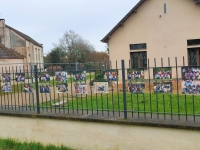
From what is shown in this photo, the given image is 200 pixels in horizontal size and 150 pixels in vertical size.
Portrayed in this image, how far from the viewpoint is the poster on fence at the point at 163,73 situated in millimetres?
4531

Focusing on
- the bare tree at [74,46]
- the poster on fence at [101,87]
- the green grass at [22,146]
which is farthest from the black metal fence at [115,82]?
the bare tree at [74,46]

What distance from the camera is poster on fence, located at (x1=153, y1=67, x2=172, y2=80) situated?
4.53 m

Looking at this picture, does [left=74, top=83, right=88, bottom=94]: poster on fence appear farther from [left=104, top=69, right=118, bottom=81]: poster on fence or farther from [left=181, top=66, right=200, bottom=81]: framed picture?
[left=181, top=66, right=200, bottom=81]: framed picture

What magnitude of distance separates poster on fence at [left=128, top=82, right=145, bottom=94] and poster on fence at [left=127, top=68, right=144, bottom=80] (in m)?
0.12

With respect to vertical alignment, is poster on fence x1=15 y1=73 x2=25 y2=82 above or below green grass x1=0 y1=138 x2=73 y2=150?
above

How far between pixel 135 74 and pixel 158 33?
10766 millimetres

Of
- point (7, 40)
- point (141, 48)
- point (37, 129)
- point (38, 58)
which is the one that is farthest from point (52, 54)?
point (37, 129)

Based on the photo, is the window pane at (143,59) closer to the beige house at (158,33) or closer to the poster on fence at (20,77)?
the beige house at (158,33)

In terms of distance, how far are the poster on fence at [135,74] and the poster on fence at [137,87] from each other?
4.6 inches

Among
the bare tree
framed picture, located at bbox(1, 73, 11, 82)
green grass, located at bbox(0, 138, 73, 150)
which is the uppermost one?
the bare tree

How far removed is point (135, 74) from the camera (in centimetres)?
486

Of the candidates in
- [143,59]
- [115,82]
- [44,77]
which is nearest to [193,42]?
[143,59]

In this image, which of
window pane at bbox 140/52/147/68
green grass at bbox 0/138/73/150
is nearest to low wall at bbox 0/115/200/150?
green grass at bbox 0/138/73/150

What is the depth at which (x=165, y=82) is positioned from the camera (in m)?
4.56
